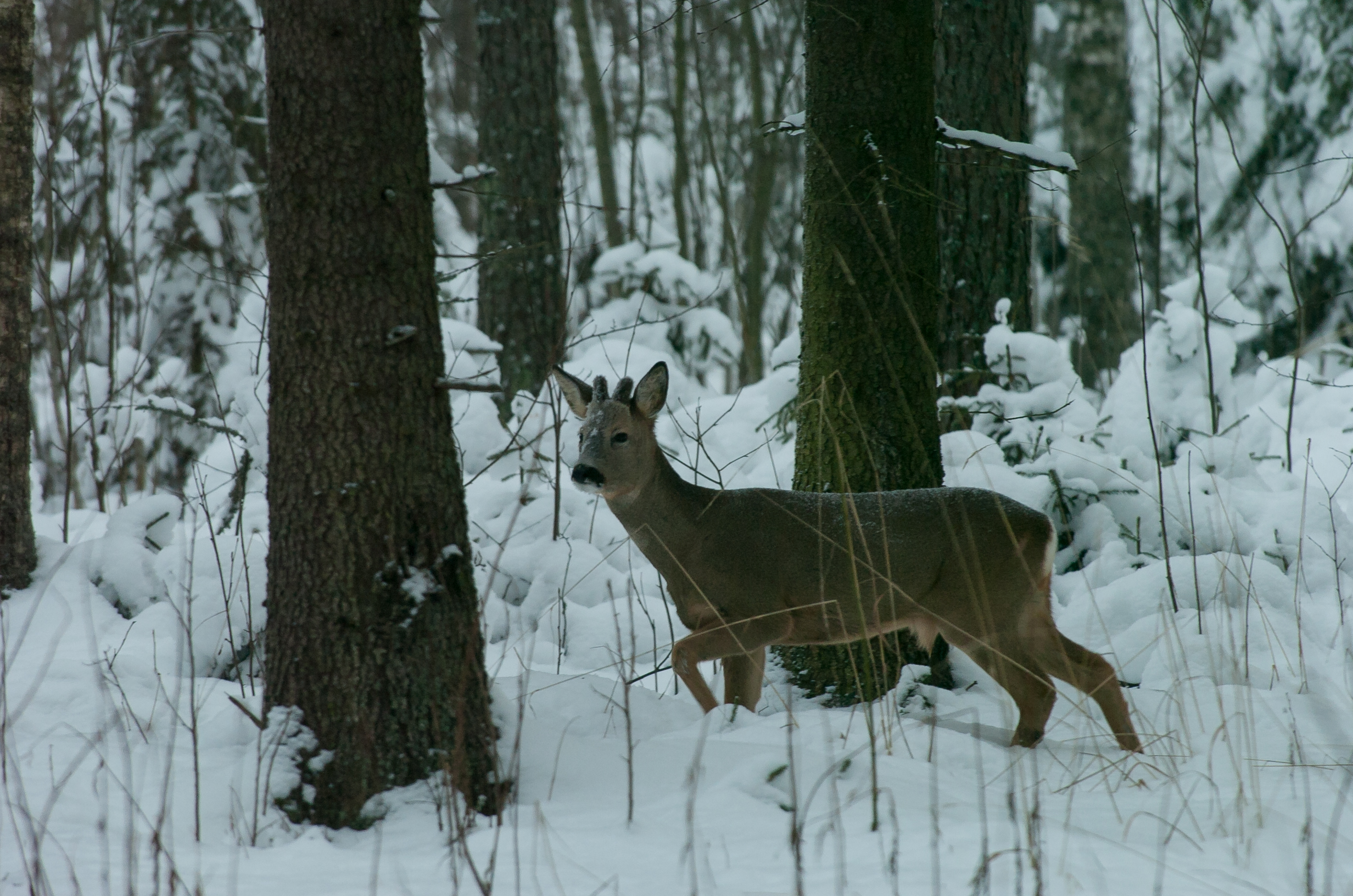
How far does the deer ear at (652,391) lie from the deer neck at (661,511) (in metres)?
0.31

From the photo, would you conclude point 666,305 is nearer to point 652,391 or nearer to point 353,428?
point 652,391

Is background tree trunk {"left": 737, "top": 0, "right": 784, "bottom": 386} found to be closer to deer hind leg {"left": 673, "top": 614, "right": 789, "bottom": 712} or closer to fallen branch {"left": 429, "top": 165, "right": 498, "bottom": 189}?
deer hind leg {"left": 673, "top": 614, "right": 789, "bottom": 712}

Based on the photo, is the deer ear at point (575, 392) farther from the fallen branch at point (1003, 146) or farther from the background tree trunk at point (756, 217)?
the background tree trunk at point (756, 217)

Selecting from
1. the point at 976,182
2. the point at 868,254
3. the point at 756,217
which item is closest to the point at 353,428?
the point at 868,254

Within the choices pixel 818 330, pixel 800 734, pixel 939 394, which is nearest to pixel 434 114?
pixel 939 394

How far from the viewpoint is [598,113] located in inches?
594

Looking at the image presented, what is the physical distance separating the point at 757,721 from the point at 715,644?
21.7 inches

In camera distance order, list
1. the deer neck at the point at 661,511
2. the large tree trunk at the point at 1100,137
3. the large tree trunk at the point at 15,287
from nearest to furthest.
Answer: the deer neck at the point at 661,511 → the large tree trunk at the point at 15,287 → the large tree trunk at the point at 1100,137

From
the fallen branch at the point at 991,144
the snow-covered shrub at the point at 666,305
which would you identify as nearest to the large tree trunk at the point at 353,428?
the fallen branch at the point at 991,144

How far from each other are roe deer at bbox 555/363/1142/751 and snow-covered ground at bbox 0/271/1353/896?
25cm

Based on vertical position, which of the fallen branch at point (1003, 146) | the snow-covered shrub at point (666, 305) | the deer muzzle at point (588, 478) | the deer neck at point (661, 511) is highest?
the fallen branch at point (1003, 146)

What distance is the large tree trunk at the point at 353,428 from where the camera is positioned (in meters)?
3.35

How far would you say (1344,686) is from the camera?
463 cm

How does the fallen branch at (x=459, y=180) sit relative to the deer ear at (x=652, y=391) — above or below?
above
